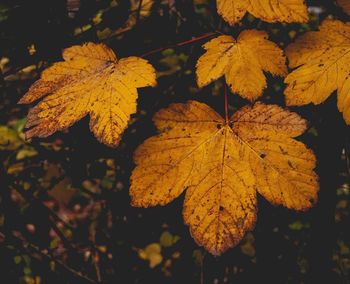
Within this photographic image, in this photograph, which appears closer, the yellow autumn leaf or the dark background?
the yellow autumn leaf

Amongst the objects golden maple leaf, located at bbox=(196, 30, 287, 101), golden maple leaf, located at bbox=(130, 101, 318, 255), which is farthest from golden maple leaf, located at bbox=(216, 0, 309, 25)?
golden maple leaf, located at bbox=(130, 101, 318, 255)

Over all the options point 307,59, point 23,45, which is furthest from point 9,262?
point 307,59

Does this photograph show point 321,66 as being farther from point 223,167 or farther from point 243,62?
point 223,167

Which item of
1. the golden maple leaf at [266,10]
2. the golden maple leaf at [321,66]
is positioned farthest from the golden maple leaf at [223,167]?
the golden maple leaf at [266,10]

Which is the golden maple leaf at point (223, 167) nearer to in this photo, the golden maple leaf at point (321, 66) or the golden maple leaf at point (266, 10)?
the golden maple leaf at point (321, 66)

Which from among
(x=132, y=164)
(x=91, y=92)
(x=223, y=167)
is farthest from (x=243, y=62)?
(x=132, y=164)

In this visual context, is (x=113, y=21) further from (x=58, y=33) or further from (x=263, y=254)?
(x=263, y=254)

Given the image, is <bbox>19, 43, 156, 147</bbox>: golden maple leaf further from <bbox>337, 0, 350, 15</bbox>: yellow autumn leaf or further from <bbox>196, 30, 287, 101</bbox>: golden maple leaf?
<bbox>337, 0, 350, 15</bbox>: yellow autumn leaf
